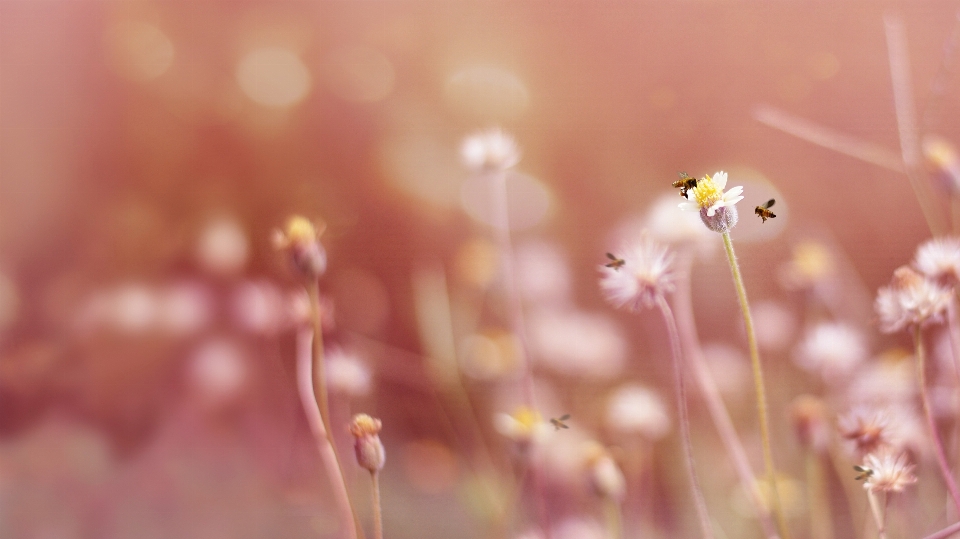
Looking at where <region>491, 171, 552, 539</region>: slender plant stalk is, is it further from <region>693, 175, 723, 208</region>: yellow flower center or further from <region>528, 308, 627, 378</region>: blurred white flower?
<region>693, 175, 723, 208</region>: yellow flower center

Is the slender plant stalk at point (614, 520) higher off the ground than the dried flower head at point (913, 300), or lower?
lower

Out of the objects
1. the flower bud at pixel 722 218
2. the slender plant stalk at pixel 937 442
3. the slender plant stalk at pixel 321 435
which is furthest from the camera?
the slender plant stalk at pixel 321 435

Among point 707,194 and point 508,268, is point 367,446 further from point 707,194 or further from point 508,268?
point 707,194

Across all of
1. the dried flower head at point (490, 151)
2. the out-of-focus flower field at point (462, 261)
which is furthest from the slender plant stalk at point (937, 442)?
the dried flower head at point (490, 151)

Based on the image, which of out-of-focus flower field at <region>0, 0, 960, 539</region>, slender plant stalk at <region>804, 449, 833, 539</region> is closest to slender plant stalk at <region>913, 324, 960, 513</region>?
out-of-focus flower field at <region>0, 0, 960, 539</region>

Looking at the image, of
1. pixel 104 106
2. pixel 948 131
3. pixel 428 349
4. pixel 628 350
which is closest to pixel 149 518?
pixel 428 349

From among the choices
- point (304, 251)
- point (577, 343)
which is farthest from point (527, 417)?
point (304, 251)

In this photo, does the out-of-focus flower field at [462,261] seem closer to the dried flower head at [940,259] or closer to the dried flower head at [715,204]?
the dried flower head at [940,259]
